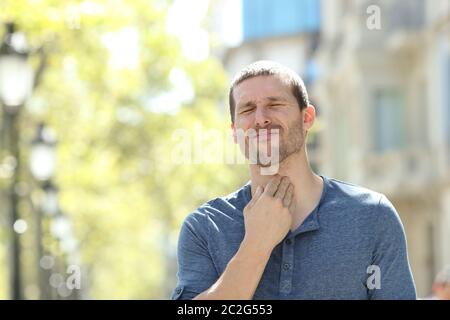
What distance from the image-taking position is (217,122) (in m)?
31.9

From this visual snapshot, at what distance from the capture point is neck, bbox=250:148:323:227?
3.22 meters

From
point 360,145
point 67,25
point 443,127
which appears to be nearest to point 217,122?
point 360,145

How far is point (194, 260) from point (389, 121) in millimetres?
28310

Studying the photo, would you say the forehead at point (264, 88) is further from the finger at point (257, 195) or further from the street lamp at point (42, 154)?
the street lamp at point (42, 154)

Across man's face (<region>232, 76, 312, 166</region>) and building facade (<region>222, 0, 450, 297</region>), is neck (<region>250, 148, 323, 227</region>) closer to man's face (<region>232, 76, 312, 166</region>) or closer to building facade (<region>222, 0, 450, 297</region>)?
man's face (<region>232, 76, 312, 166</region>)

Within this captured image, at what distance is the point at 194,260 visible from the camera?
3.15 m

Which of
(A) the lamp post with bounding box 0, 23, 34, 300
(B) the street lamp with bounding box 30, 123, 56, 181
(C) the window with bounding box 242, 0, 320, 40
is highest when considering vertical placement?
(C) the window with bounding box 242, 0, 320, 40

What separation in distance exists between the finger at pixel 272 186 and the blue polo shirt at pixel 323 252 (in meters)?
0.11

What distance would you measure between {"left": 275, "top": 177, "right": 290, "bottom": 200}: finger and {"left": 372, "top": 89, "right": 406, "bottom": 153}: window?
27722 mm

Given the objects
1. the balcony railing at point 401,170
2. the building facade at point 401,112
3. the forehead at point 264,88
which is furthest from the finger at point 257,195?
the balcony railing at point 401,170

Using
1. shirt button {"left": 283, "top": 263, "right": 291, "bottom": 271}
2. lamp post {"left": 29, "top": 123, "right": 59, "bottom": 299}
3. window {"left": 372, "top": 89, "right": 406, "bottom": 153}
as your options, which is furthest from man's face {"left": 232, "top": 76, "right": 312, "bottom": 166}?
window {"left": 372, "top": 89, "right": 406, "bottom": 153}

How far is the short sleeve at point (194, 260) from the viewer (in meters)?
3.12

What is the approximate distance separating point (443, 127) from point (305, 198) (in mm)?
23803
